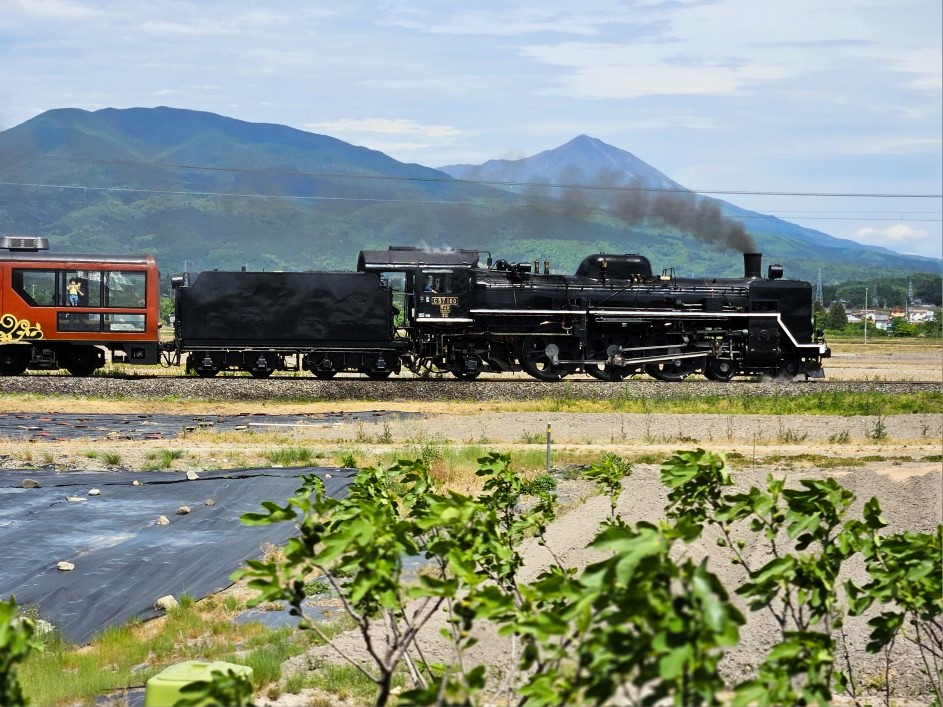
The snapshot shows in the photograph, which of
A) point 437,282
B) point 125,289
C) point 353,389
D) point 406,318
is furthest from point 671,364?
point 125,289

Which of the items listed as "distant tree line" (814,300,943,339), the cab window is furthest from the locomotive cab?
"distant tree line" (814,300,943,339)

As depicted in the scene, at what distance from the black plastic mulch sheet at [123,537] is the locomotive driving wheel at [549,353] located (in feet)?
49.2

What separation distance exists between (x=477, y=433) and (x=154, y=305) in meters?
11.8

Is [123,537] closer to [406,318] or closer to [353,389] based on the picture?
[353,389]

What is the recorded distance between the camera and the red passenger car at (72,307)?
106 feet

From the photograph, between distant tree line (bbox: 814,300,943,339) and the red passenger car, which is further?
distant tree line (bbox: 814,300,943,339)

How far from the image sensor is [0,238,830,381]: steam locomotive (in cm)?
3272

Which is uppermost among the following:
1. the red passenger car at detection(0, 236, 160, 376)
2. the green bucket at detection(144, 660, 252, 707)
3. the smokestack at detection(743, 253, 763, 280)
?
the smokestack at detection(743, 253, 763, 280)

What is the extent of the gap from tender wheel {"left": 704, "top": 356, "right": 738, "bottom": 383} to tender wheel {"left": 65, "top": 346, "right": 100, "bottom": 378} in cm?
1861

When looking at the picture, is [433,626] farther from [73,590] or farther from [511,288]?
[511,288]

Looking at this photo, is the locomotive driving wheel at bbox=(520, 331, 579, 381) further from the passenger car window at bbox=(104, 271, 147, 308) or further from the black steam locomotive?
the passenger car window at bbox=(104, 271, 147, 308)

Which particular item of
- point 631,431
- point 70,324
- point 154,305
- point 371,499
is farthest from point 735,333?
point 371,499

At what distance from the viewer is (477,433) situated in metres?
26.2

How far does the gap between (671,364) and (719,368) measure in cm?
159
